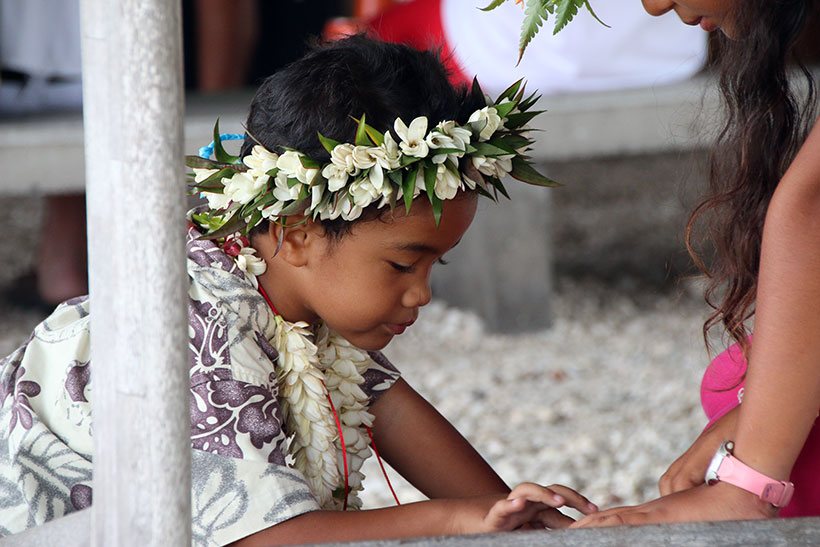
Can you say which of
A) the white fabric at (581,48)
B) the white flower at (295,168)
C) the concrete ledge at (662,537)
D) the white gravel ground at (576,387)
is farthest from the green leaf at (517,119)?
the white fabric at (581,48)

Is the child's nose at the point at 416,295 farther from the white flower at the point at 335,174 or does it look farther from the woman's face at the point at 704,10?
the woman's face at the point at 704,10

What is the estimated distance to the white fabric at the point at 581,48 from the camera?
469 cm

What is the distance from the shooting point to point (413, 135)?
72.5 inches

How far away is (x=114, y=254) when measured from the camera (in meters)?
1.17

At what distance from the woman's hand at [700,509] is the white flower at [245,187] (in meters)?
0.73

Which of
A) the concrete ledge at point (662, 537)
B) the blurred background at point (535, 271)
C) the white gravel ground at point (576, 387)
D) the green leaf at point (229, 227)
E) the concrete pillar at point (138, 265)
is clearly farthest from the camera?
the blurred background at point (535, 271)

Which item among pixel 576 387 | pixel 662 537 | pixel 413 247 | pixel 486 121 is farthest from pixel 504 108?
pixel 576 387

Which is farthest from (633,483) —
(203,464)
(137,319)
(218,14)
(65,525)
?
(218,14)

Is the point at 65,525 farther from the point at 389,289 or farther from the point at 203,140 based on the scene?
the point at 203,140

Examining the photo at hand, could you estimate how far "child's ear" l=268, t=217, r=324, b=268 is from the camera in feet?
6.47

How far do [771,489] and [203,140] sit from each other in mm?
3315

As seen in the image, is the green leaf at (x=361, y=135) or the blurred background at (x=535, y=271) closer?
the green leaf at (x=361, y=135)

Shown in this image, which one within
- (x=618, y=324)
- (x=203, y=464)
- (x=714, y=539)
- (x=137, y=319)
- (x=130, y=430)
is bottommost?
(x=618, y=324)

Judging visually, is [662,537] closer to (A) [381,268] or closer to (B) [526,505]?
(B) [526,505]
